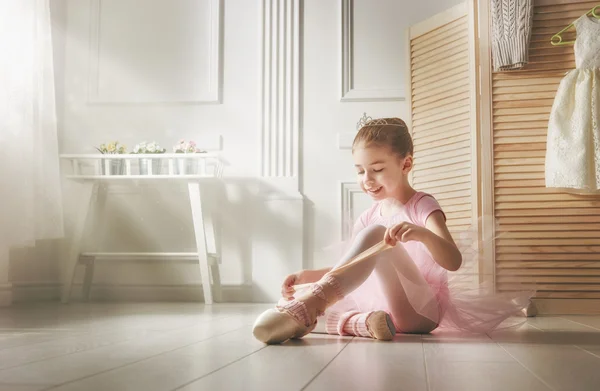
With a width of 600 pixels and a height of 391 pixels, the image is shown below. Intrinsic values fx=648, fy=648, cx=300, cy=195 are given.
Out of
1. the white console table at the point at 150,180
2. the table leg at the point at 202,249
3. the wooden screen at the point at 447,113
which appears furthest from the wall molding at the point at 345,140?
the table leg at the point at 202,249

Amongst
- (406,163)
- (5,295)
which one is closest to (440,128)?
(406,163)

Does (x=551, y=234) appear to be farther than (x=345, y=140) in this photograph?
No

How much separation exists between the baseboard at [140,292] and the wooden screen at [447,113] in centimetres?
98

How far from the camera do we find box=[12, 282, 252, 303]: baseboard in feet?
9.80

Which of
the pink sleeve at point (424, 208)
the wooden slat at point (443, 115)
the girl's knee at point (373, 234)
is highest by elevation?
the wooden slat at point (443, 115)

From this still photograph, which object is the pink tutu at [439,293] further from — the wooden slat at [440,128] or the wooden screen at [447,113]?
the wooden slat at [440,128]

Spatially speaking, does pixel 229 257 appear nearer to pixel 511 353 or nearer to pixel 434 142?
pixel 434 142

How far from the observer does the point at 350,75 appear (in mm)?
3002

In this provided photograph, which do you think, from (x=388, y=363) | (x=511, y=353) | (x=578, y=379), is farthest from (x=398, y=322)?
(x=578, y=379)

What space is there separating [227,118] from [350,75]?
2.02 feet

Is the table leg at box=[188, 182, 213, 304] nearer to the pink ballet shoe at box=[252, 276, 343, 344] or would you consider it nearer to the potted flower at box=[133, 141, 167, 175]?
the potted flower at box=[133, 141, 167, 175]

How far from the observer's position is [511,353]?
1232mm

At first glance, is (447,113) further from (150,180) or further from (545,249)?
(150,180)

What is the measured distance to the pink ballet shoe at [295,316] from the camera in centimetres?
132
